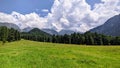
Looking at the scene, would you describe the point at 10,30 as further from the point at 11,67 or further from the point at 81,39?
the point at 11,67

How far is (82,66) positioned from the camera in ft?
103

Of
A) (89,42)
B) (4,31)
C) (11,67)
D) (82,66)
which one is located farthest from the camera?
(89,42)

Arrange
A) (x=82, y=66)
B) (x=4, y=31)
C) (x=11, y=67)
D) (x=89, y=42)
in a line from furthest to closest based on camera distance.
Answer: (x=89, y=42), (x=4, y=31), (x=82, y=66), (x=11, y=67)

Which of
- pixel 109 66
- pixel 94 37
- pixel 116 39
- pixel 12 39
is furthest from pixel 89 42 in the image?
pixel 109 66

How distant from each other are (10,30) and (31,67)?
16852 cm

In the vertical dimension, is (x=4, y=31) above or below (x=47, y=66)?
above

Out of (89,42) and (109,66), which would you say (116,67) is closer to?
(109,66)

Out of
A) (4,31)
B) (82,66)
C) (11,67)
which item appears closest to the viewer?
(11,67)

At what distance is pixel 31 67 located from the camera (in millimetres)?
29156

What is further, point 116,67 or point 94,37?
point 94,37

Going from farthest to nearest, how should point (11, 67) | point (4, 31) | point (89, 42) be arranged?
1. point (89, 42)
2. point (4, 31)
3. point (11, 67)

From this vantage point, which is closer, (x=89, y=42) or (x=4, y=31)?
(x=4, y=31)

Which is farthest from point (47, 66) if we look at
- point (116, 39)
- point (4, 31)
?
point (116, 39)

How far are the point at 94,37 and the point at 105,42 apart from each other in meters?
9.83
